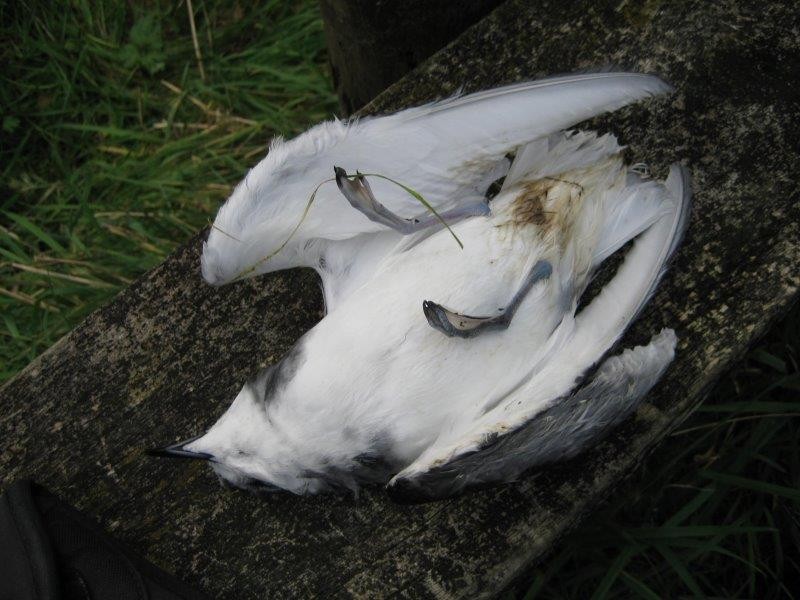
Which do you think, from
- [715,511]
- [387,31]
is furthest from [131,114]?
[715,511]

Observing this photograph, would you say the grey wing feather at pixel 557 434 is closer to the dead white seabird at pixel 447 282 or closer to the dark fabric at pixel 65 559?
the dead white seabird at pixel 447 282

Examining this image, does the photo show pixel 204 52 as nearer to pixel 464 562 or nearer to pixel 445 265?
pixel 445 265

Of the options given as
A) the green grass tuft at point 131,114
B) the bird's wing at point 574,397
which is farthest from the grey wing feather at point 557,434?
the green grass tuft at point 131,114

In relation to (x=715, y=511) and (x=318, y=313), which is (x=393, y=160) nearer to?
(x=318, y=313)

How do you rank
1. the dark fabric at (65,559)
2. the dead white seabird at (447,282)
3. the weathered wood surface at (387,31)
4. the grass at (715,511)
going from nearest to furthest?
the dead white seabird at (447,282) < the dark fabric at (65,559) < the weathered wood surface at (387,31) < the grass at (715,511)

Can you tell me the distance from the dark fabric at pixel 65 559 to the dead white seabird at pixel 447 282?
0.94 ft

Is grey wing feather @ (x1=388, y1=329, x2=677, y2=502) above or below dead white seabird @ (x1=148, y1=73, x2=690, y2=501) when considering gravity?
below

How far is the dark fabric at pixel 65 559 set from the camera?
4.99ft

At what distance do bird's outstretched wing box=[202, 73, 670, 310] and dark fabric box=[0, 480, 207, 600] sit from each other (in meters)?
0.59

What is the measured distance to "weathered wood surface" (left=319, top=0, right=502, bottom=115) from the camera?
1.64 metres

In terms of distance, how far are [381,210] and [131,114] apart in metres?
1.50

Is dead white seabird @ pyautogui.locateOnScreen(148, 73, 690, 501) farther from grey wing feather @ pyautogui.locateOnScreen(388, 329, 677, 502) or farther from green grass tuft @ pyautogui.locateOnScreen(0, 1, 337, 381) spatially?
green grass tuft @ pyautogui.locateOnScreen(0, 1, 337, 381)

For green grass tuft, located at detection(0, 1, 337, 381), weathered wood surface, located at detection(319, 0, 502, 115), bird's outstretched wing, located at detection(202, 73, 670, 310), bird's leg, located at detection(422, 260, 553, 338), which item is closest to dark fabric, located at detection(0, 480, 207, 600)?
bird's outstretched wing, located at detection(202, 73, 670, 310)

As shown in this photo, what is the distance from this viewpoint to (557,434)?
1307 mm
